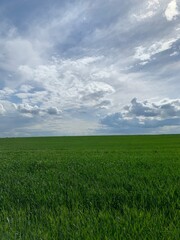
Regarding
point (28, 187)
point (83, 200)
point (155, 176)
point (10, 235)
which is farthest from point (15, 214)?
point (155, 176)

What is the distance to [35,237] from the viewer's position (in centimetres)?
388

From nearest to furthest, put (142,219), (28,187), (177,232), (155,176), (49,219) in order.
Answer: (177,232) < (142,219) < (49,219) < (28,187) < (155,176)

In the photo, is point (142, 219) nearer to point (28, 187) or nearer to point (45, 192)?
point (45, 192)

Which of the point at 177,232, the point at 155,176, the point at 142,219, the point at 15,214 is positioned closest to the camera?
the point at 177,232

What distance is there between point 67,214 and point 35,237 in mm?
1115

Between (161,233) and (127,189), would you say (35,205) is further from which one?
(161,233)

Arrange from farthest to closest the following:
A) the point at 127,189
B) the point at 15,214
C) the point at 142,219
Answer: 1. the point at 127,189
2. the point at 15,214
3. the point at 142,219

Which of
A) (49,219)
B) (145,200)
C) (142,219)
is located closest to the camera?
(142,219)

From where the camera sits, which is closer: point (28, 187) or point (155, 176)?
point (28, 187)

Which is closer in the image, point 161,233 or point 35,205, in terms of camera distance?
point 161,233

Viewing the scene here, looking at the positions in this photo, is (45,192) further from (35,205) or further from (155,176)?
(155,176)

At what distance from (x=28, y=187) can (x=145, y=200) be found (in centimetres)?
328

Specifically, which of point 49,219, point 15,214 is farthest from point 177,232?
point 15,214

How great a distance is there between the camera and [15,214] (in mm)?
5047
